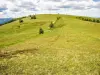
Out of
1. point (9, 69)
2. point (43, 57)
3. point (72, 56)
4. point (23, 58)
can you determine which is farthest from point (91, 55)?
point (9, 69)

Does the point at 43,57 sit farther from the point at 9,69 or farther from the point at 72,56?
the point at 9,69

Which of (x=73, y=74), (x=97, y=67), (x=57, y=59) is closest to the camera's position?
(x=73, y=74)

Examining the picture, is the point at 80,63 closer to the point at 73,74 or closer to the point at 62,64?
the point at 62,64

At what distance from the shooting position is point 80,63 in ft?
126

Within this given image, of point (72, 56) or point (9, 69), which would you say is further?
point (72, 56)

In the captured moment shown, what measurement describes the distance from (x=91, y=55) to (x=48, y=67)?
1162 centimetres

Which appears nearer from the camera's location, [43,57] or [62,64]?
[62,64]

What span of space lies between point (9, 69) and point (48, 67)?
710 cm

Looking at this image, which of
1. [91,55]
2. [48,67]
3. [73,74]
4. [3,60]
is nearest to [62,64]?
[48,67]

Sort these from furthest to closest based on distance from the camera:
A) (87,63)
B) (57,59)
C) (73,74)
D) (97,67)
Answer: (57,59)
(87,63)
(97,67)
(73,74)

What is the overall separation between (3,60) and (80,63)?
1697 cm

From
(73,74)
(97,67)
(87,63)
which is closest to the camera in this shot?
(73,74)

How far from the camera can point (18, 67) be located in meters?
38.2

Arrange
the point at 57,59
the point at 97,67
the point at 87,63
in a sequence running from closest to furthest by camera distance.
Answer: the point at 97,67
the point at 87,63
the point at 57,59
